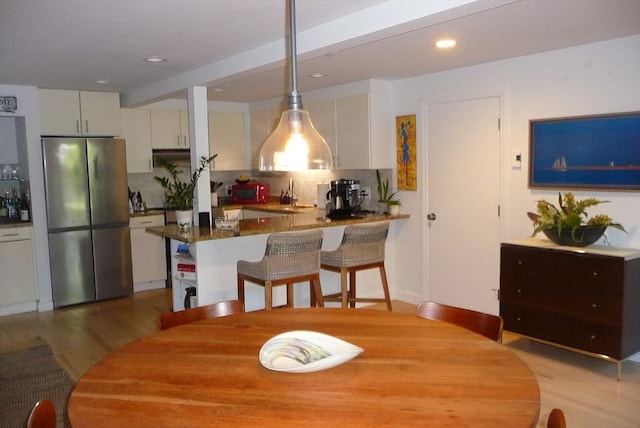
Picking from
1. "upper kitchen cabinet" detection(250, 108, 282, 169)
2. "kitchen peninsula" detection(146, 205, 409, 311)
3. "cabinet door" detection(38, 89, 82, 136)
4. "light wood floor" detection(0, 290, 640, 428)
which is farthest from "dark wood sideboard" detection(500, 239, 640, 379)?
"cabinet door" detection(38, 89, 82, 136)

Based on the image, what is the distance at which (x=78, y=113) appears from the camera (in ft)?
18.9

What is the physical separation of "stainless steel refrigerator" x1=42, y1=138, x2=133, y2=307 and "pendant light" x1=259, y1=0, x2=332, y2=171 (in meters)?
3.97

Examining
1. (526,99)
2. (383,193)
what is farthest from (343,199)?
(526,99)

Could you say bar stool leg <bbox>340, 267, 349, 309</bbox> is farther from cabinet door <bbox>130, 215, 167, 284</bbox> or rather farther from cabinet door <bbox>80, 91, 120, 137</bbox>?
cabinet door <bbox>80, 91, 120, 137</bbox>

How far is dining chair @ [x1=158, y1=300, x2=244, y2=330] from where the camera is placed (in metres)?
A: 2.45

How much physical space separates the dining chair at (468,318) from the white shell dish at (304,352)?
665mm

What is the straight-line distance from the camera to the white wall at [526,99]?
3709 mm

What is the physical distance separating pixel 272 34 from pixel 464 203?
232 centimetres

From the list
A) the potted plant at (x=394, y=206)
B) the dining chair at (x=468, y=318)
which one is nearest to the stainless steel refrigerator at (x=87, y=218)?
the potted plant at (x=394, y=206)

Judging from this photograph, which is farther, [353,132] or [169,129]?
[169,129]

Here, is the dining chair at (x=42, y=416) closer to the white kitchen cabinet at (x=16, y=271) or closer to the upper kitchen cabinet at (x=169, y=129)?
the white kitchen cabinet at (x=16, y=271)

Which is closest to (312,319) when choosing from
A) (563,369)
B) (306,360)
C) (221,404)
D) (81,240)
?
(306,360)

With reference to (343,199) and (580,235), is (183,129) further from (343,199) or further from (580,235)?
(580,235)

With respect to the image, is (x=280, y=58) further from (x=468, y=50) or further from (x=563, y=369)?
(x=563, y=369)
